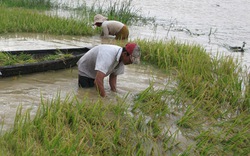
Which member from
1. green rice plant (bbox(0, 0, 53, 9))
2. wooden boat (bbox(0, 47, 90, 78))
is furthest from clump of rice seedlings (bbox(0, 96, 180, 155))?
green rice plant (bbox(0, 0, 53, 9))

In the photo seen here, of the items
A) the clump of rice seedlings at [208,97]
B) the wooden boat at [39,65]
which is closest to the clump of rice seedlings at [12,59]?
the wooden boat at [39,65]

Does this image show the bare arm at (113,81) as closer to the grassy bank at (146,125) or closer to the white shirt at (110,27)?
the grassy bank at (146,125)

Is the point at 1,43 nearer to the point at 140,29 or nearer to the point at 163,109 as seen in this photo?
the point at 163,109

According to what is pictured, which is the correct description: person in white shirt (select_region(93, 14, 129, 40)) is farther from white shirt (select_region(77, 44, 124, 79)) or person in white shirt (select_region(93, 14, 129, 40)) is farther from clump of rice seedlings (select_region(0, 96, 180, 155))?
clump of rice seedlings (select_region(0, 96, 180, 155))

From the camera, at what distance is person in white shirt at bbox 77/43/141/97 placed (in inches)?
140

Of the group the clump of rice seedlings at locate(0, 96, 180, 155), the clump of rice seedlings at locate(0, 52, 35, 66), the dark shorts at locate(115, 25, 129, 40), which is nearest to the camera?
the clump of rice seedlings at locate(0, 96, 180, 155)

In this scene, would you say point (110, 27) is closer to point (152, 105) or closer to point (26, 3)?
point (152, 105)

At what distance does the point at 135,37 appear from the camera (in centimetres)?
934

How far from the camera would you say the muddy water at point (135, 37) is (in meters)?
3.82

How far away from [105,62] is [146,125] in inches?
36.3

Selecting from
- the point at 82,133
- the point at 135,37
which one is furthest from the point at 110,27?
the point at 82,133

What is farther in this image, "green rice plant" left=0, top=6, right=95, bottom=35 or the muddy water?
"green rice plant" left=0, top=6, right=95, bottom=35

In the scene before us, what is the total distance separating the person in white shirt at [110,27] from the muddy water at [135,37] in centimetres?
33

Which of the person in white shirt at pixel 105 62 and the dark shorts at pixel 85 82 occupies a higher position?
the person in white shirt at pixel 105 62
